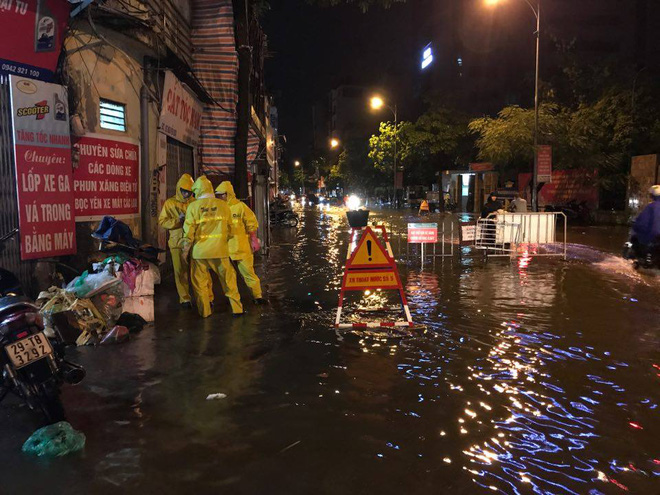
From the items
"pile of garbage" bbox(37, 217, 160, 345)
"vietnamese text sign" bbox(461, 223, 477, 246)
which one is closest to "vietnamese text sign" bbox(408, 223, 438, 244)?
"vietnamese text sign" bbox(461, 223, 477, 246)

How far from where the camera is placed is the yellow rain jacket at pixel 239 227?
8.18 metres

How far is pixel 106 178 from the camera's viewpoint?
9.07 meters

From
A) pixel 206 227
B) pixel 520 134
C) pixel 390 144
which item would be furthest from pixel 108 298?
pixel 390 144

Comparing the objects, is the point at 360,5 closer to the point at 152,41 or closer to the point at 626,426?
the point at 152,41

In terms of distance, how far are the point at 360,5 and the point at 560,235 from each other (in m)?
14.8

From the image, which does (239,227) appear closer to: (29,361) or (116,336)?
(116,336)

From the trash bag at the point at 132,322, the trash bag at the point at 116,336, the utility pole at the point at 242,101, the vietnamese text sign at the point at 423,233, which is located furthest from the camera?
the vietnamese text sign at the point at 423,233

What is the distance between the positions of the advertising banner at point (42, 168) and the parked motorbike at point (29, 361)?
3355 millimetres

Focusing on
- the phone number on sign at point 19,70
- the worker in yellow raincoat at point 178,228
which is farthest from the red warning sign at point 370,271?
the phone number on sign at point 19,70

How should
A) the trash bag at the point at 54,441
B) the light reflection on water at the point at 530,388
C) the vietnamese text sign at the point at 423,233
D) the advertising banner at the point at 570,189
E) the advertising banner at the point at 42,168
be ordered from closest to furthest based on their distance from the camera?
the light reflection on water at the point at 530,388 < the trash bag at the point at 54,441 < the advertising banner at the point at 42,168 < the vietnamese text sign at the point at 423,233 < the advertising banner at the point at 570,189

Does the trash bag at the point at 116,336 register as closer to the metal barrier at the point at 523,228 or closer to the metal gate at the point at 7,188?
the metal gate at the point at 7,188

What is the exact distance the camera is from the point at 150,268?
7.60 meters

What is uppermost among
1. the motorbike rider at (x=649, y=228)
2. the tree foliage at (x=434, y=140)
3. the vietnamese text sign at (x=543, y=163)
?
the tree foliage at (x=434, y=140)

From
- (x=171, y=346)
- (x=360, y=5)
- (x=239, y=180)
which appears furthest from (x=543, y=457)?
(x=239, y=180)
